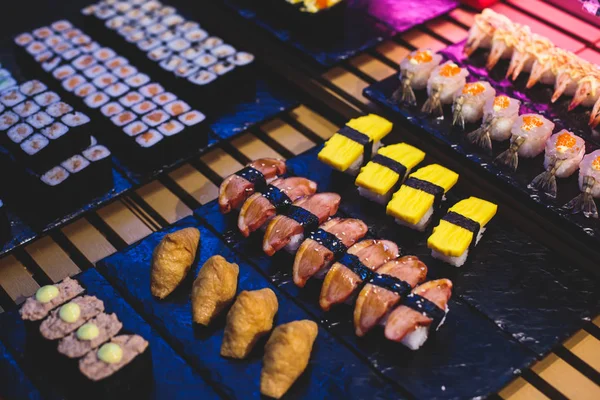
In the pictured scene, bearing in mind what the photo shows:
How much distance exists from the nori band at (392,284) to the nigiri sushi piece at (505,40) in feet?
7.34

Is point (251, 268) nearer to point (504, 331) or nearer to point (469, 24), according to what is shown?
point (504, 331)

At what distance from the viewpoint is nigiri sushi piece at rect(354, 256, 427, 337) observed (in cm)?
411

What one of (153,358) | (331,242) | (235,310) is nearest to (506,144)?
(331,242)

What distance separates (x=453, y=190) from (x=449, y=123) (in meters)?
0.55

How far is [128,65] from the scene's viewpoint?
20.0ft

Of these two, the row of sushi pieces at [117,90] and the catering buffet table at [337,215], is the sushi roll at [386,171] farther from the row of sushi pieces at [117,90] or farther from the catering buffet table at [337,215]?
the row of sushi pieces at [117,90]

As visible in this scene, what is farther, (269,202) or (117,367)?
(269,202)

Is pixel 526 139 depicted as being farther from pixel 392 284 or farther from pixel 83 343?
pixel 83 343

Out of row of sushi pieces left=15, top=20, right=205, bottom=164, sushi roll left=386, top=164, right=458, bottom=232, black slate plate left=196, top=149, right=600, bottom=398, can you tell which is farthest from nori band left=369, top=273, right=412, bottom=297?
row of sushi pieces left=15, top=20, right=205, bottom=164

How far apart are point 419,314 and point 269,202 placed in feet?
3.96

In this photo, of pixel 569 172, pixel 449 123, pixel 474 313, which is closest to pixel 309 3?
pixel 449 123

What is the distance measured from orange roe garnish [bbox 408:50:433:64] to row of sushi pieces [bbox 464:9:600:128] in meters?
0.48

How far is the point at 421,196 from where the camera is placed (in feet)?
15.4

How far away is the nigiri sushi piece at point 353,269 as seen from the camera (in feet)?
13.9
